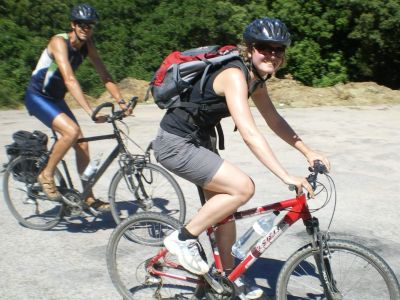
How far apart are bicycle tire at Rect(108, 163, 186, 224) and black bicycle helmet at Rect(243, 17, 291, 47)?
205 centimetres

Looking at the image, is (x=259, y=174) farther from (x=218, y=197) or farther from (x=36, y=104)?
(x=218, y=197)

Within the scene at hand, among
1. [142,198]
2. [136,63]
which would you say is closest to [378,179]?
[142,198]

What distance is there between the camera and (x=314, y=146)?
9.44 metres

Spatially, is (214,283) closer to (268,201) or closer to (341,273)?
(341,273)

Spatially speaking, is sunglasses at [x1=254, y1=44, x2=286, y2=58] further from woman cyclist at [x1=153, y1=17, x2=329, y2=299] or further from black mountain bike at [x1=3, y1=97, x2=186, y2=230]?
black mountain bike at [x1=3, y1=97, x2=186, y2=230]

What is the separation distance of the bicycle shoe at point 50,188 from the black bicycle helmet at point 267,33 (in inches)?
107

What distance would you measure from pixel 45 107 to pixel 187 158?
2280 millimetres

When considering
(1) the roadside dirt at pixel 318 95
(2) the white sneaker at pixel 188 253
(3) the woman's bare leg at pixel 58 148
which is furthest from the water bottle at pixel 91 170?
(1) the roadside dirt at pixel 318 95

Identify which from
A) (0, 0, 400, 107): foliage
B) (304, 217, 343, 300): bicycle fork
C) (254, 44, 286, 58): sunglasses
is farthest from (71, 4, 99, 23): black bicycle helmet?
(0, 0, 400, 107): foliage

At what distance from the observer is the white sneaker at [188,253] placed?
3908mm

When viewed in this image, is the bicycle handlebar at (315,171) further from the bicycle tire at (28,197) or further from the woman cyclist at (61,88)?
the bicycle tire at (28,197)

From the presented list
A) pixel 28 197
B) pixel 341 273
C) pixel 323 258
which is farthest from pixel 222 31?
pixel 323 258

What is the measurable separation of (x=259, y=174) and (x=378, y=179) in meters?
1.43

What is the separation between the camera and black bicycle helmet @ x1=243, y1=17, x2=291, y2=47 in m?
3.65
